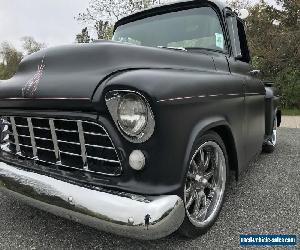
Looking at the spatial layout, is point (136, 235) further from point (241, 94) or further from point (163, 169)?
point (241, 94)

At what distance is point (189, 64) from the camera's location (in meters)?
2.63

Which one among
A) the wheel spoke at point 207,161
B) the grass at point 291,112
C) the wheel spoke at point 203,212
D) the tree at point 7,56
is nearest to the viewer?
the wheel spoke at point 203,212

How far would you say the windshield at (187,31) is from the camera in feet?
9.96

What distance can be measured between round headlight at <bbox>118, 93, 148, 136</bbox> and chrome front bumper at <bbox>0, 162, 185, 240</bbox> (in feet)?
1.19

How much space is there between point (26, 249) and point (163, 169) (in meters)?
1.12

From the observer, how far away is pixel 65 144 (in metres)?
2.24

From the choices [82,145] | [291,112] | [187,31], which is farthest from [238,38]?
[291,112]

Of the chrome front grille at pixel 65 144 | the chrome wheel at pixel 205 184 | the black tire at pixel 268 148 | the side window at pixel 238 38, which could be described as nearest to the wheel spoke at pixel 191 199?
the chrome wheel at pixel 205 184

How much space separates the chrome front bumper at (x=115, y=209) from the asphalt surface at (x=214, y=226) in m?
0.42

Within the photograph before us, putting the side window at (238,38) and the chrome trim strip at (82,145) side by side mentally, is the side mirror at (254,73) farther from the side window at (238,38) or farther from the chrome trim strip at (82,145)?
the chrome trim strip at (82,145)

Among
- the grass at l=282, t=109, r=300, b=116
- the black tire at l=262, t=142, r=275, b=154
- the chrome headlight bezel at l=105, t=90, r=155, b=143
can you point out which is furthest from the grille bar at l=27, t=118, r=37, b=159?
the grass at l=282, t=109, r=300, b=116

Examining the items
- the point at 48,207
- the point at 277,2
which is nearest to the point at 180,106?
the point at 48,207

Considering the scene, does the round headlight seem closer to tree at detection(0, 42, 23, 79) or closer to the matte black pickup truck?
the matte black pickup truck

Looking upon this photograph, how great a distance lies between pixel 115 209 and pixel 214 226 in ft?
3.33
